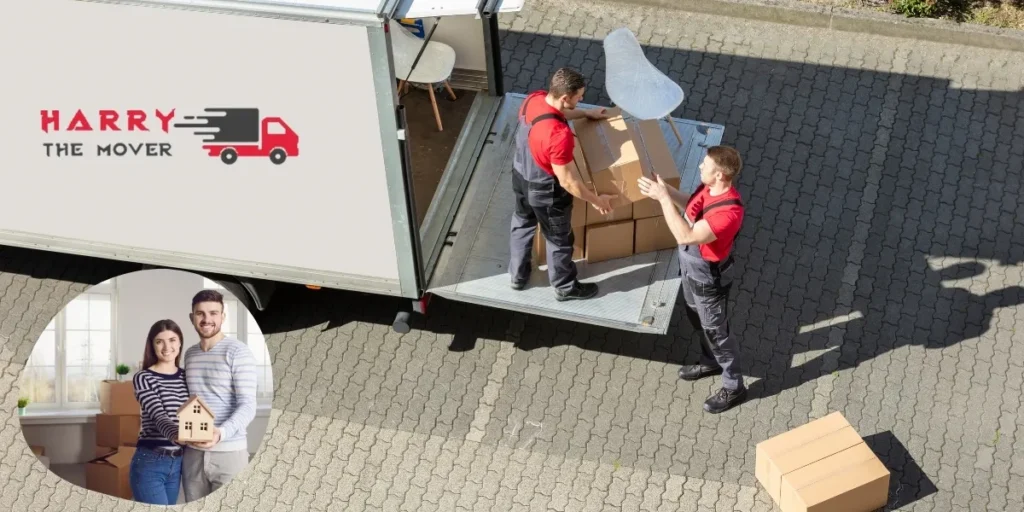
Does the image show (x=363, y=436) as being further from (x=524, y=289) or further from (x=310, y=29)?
(x=310, y=29)

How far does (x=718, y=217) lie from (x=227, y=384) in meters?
3.24

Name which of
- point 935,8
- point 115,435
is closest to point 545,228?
point 115,435

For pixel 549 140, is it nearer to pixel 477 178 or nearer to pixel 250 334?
pixel 477 178

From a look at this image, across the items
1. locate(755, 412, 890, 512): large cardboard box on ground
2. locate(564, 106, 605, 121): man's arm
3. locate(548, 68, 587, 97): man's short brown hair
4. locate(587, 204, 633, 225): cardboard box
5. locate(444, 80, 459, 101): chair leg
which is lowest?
locate(755, 412, 890, 512): large cardboard box on ground

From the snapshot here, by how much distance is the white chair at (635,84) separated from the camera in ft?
25.8

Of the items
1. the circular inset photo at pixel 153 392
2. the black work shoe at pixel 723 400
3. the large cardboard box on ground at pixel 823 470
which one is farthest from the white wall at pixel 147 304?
the large cardboard box on ground at pixel 823 470

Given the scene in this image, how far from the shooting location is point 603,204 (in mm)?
7438

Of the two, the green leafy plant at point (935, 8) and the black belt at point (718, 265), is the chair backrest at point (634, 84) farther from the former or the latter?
the green leafy plant at point (935, 8)

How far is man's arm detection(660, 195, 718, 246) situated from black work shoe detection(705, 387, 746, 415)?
139 cm

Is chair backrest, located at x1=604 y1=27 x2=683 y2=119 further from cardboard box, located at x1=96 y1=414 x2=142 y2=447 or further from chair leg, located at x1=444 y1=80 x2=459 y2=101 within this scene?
cardboard box, located at x1=96 y1=414 x2=142 y2=447

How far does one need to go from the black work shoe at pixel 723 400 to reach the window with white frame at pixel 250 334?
302cm

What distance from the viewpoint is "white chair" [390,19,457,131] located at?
8906 millimetres

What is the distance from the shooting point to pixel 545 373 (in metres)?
8.25

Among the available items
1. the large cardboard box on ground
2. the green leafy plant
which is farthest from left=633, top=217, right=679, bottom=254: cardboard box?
the green leafy plant
